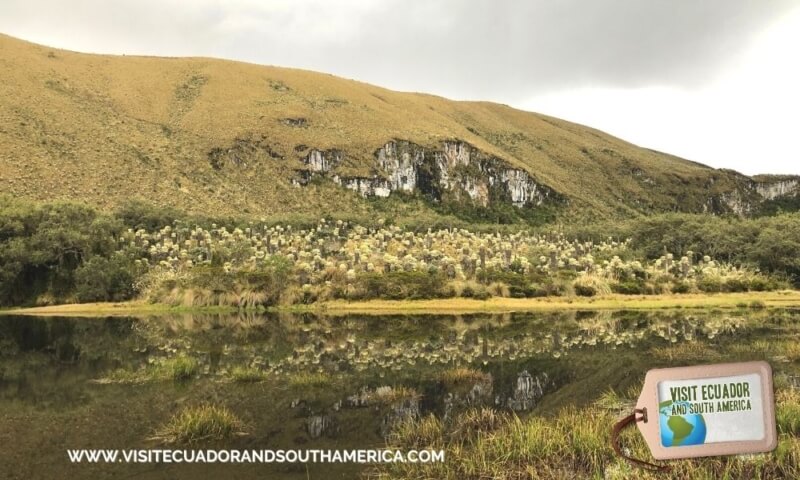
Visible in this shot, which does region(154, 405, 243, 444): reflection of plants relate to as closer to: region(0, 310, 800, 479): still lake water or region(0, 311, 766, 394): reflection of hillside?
region(0, 310, 800, 479): still lake water

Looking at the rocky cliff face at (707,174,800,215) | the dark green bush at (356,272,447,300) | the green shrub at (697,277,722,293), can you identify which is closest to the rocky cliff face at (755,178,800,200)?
the rocky cliff face at (707,174,800,215)

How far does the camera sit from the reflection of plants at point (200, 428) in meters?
12.0

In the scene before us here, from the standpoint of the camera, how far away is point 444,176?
148 meters

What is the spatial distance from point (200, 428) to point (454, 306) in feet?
122

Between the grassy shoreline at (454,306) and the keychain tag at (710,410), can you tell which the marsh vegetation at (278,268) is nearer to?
the grassy shoreline at (454,306)

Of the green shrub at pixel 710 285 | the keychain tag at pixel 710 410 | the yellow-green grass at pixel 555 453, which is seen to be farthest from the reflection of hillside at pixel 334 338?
the keychain tag at pixel 710 410

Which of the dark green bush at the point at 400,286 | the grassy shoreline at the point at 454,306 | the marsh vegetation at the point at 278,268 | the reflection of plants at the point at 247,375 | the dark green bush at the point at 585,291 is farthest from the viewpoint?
the dark green bush at the point at 585,291

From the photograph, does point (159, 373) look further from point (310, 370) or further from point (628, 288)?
point (628, 288)

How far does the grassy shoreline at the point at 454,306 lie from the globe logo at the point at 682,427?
138ft

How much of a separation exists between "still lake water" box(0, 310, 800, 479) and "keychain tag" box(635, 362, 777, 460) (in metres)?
7.45

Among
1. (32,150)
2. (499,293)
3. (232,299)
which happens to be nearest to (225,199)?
(32,150)

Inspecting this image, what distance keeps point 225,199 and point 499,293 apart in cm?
6593

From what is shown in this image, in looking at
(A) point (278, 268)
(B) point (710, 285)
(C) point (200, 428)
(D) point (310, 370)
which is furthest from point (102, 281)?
(B) point (710, 285)

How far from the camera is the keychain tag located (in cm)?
336
